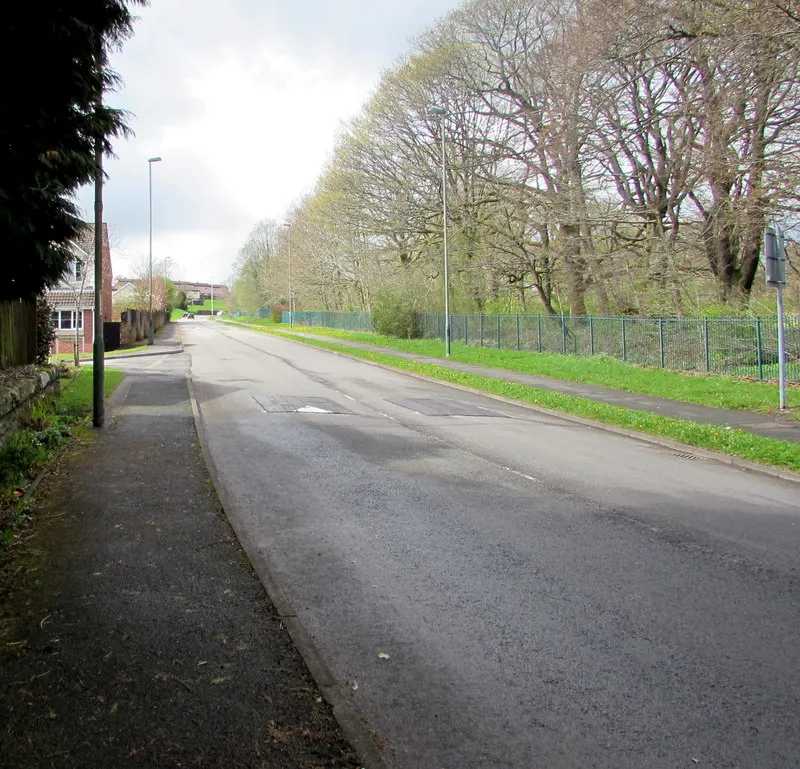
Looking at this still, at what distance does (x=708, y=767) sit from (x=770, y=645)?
1436mm

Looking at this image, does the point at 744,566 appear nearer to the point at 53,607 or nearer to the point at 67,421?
the point at 53,607

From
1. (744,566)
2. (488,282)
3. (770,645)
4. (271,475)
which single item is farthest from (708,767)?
(488,282)

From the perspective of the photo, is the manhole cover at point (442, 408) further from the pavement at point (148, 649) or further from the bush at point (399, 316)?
the bush at point (399, 316)

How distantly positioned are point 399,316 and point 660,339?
1963 cm

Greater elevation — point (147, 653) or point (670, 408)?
point (670, 408)

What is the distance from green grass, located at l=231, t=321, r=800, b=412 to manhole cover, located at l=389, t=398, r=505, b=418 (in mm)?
4462

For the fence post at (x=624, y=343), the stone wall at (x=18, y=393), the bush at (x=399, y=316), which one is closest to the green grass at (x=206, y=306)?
the bush at (x=399, y=316)

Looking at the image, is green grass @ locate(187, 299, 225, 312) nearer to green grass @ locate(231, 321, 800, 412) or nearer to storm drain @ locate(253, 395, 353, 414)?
green grass @ locate(231, 321, 800, 412)

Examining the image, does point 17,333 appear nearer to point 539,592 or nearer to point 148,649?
point 148,649

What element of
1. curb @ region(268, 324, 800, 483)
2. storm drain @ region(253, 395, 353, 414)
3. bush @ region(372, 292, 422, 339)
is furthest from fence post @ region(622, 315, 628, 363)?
bush @ region(372, 292, 422, 339)

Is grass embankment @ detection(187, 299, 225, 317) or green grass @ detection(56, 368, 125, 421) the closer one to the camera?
green grass @ detection(56, 368, 125, 421)

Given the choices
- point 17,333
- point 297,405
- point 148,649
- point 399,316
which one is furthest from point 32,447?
point 399,316

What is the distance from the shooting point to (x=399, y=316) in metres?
39.4

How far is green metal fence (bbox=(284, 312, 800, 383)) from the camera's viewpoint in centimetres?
1830
